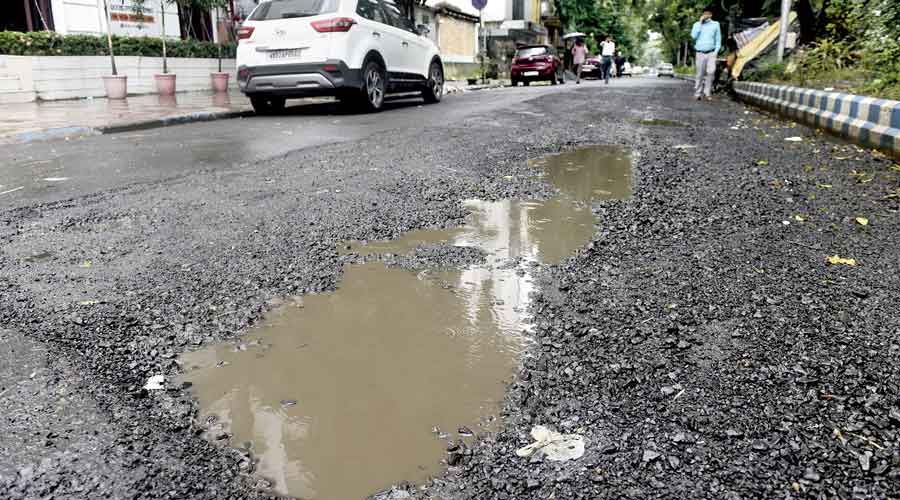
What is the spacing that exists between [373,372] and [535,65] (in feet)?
82.2

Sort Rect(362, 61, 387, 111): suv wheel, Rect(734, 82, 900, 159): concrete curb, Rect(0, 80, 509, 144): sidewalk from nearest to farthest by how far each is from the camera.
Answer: Rect(734, 82, 900, 159): concrete curb < Rect(0, 80, 509, 144): sidewalk < Rect(362, 61, 387, 111): suv wheel

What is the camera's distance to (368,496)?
1501mm

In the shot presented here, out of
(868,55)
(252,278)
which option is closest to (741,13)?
(868,55)

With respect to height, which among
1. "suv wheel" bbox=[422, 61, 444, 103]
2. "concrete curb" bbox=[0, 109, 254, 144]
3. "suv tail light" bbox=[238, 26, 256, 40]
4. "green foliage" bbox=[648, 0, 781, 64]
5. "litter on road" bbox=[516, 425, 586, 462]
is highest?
"green foliage" bbox=[648, 0, 781, 64]

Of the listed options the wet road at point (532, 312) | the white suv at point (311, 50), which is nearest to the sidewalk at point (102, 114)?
the white suv at point (311, 50)

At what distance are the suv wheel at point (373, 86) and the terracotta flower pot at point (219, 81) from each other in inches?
261

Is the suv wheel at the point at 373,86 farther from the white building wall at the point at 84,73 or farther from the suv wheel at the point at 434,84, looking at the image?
the white building wall at the point at 84,73

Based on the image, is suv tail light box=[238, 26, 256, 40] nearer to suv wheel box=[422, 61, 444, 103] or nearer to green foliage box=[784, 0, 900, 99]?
suv wheel box=[422, 61, 444, 103]

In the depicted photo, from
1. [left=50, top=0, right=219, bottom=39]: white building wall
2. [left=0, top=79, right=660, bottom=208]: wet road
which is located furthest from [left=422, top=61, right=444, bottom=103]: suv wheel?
[left=50, top=0, right=219, bottom=39]: white building wall

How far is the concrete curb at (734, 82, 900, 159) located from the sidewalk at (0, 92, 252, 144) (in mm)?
8290

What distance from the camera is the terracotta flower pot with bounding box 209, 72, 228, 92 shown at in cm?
1593

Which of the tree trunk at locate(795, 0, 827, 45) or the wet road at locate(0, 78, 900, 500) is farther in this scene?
the tree trunk at locate(795, 0, 827, 45)

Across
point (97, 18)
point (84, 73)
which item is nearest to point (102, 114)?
point (84, 73)

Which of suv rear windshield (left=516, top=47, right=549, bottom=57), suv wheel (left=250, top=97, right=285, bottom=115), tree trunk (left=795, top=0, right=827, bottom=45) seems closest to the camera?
suv wheel (left=250, top=97, right=285, bottom=115)
